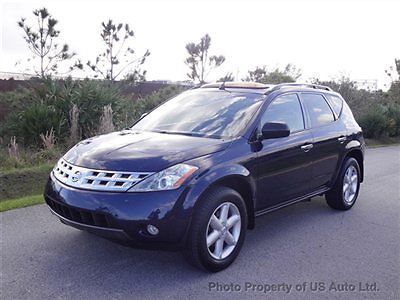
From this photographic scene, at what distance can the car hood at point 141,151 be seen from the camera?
3518 mm

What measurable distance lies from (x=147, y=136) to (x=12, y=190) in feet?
9.82

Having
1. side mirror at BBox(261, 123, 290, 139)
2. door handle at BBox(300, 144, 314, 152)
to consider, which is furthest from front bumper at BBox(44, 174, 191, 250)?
door handle at BBox(300, 144, 314, 152)

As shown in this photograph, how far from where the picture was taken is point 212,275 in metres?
3.66

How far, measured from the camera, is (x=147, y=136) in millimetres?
4309

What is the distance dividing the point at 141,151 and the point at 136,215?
0.68 metres

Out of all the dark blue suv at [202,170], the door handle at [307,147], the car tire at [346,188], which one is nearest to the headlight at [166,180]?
the dark blue suv at [202,170]

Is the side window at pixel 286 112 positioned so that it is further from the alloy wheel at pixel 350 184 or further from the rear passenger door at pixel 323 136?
the alloy wheel at pixel 350 184

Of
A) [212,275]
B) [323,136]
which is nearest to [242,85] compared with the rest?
[323,136]

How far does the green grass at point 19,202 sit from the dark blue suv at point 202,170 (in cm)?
178

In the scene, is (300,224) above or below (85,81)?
below

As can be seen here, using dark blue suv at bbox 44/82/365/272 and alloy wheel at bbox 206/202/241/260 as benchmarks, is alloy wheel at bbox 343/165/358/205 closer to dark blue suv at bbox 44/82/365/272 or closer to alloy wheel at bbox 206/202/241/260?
dark blue suv at bbox 44/82/365/272

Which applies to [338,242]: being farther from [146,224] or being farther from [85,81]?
[85,81]

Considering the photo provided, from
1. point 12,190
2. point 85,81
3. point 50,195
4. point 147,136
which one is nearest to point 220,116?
point 147,136

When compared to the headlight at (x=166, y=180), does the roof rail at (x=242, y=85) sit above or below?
above
